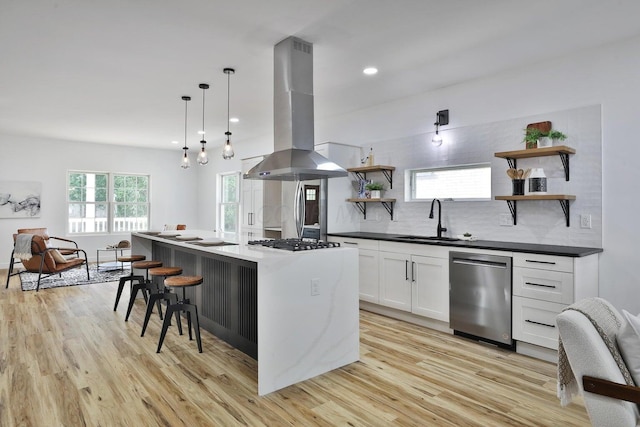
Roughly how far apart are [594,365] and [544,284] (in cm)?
185

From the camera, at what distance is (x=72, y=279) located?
631cm

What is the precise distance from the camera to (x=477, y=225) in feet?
13.4

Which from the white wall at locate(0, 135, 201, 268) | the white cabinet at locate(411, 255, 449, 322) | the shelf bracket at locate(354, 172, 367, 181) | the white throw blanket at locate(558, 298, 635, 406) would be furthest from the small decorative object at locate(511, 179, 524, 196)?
the white wall at locate(0, 135, 201, 268)

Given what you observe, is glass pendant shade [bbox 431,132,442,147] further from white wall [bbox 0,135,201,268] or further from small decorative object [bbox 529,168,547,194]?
white wall [bbox 0,135,201,268]

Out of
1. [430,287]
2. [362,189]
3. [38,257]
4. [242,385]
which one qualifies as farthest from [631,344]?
[38,257]

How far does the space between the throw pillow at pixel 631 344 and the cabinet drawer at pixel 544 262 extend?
1617 millimetres

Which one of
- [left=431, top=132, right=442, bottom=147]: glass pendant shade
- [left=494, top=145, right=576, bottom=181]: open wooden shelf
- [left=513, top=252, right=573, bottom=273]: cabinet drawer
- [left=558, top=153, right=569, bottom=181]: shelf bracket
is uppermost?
[left=431, top=132, right=442, bottom=147]: glass pendant shade

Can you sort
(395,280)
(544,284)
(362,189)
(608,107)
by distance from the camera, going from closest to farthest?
(544,284), (608,107), (395,280), (362,189)

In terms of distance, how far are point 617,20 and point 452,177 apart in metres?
1.97

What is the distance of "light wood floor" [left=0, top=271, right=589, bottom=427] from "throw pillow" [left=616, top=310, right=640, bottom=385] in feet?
3.21

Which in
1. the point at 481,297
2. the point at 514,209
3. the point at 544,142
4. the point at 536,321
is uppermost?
the point at 544,142

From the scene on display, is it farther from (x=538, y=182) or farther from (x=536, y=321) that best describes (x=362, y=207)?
(x=536, y=321)

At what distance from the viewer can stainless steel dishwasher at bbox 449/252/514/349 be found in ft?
10.7

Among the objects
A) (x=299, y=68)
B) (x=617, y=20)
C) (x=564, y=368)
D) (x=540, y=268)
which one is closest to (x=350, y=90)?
(x=299, y=68)
